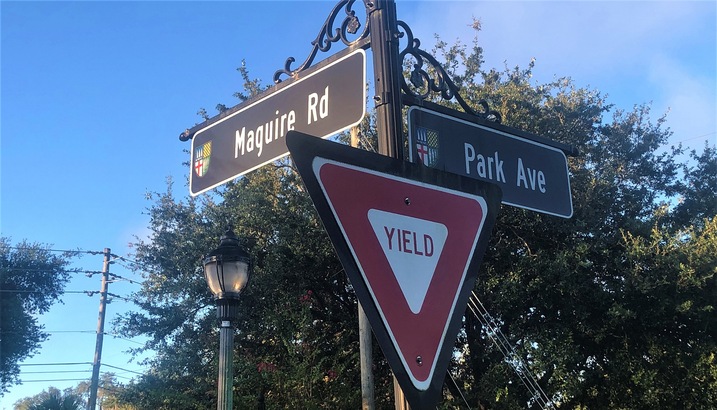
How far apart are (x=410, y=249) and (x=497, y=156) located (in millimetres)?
1266

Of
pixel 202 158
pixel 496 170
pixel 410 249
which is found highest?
pixel 202 158

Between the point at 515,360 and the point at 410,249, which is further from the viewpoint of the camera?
the point at 515,360

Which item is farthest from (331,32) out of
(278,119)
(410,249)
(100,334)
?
(100,334)

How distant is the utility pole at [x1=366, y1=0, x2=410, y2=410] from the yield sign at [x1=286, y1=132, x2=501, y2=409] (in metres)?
0.45

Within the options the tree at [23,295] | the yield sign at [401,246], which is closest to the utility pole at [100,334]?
the tree at [23,295]

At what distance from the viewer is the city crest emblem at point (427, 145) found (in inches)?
93.2

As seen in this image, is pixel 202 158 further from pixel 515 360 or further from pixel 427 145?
pixel 515 360

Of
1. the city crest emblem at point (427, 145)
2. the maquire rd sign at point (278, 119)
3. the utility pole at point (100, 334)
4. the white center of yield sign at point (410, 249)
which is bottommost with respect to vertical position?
the white center of yield sign at point (410, 249)

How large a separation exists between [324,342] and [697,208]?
863 centimetres

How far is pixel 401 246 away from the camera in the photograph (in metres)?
1.56

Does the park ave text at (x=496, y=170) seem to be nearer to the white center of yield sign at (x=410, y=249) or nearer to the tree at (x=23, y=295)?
the white center of yield sign at (x=410, y=249)

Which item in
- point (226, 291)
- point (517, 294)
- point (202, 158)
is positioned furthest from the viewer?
point (517, 294)

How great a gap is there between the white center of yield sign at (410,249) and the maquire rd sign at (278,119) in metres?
0.91

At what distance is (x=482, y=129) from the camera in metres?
2.72
